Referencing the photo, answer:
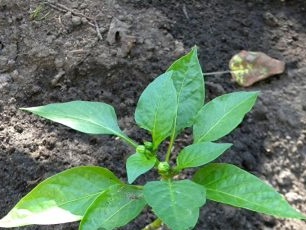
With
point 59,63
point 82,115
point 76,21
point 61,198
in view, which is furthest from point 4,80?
point 61,198

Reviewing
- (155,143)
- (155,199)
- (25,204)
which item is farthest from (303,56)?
(25,204)

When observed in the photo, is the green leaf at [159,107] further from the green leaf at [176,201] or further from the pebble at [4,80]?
the pebble at [4,80]

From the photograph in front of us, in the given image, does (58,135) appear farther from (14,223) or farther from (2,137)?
(14,223)

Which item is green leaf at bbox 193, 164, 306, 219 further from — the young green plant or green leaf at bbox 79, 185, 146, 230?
green leaf at bbox 79, 185, 146, 230

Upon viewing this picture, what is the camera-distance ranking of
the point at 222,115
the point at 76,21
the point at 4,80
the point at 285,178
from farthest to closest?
the point at 76,21
the point at 4,80
the point at 285,178
the point at 222,115

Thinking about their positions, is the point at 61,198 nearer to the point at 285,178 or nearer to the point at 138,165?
the point at 138,165

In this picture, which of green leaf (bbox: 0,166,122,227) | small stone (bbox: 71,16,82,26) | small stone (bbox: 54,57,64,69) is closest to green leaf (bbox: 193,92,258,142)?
green leaf (bbox: 0,166,122,227)
